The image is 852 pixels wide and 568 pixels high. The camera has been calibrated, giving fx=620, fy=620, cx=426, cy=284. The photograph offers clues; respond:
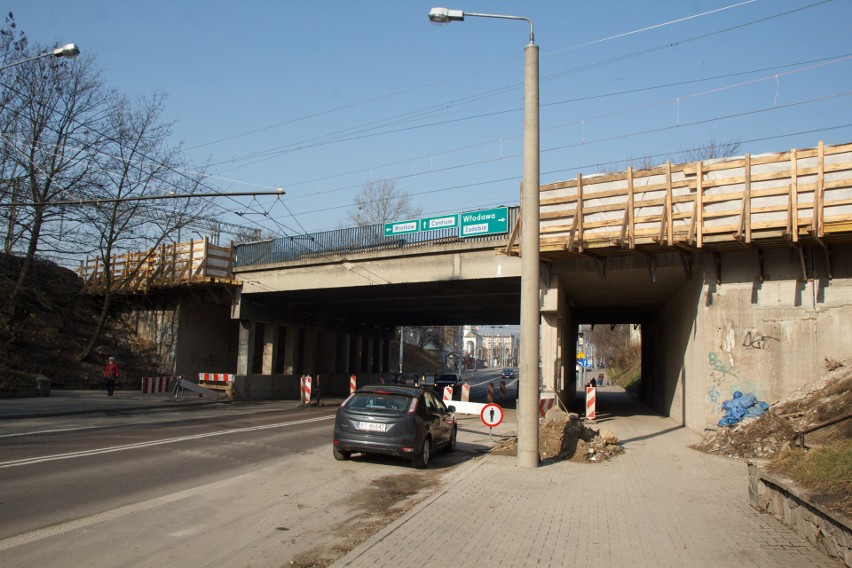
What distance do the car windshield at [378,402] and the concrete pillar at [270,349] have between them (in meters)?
22.6

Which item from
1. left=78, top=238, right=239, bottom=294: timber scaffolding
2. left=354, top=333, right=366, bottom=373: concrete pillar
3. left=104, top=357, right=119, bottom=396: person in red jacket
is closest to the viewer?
left=104, top=357, right=119, bottom=396: person in red jacket

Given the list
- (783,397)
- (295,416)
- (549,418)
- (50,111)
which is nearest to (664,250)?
(783,397)

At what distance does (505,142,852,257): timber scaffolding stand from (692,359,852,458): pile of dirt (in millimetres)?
3137

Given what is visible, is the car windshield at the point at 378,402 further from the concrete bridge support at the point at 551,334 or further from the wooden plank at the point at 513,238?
the concrete bridge support at the point at 551,334

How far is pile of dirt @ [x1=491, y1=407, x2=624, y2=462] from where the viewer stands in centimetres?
1181

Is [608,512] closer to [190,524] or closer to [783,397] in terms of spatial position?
[190,524]

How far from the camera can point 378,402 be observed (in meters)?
11.1

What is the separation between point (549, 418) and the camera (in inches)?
507

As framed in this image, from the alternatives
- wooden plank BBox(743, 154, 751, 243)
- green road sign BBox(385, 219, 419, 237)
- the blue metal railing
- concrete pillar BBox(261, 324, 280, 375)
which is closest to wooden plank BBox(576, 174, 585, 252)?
the blue metal railing

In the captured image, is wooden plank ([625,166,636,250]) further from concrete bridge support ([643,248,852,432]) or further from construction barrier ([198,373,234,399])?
construction barrier ([198,373,234,399])

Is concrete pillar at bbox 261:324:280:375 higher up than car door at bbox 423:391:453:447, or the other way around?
concrete pillar at bbox 261:324:280:375

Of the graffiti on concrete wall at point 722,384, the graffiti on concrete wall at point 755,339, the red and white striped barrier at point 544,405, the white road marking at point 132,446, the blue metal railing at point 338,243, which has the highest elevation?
the blue metal railing at point 338,243

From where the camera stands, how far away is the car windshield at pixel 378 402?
35.7 feet

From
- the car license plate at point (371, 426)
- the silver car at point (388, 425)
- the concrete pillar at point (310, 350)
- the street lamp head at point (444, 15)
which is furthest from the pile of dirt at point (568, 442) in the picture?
the concrete pillar at point (310, 350)
